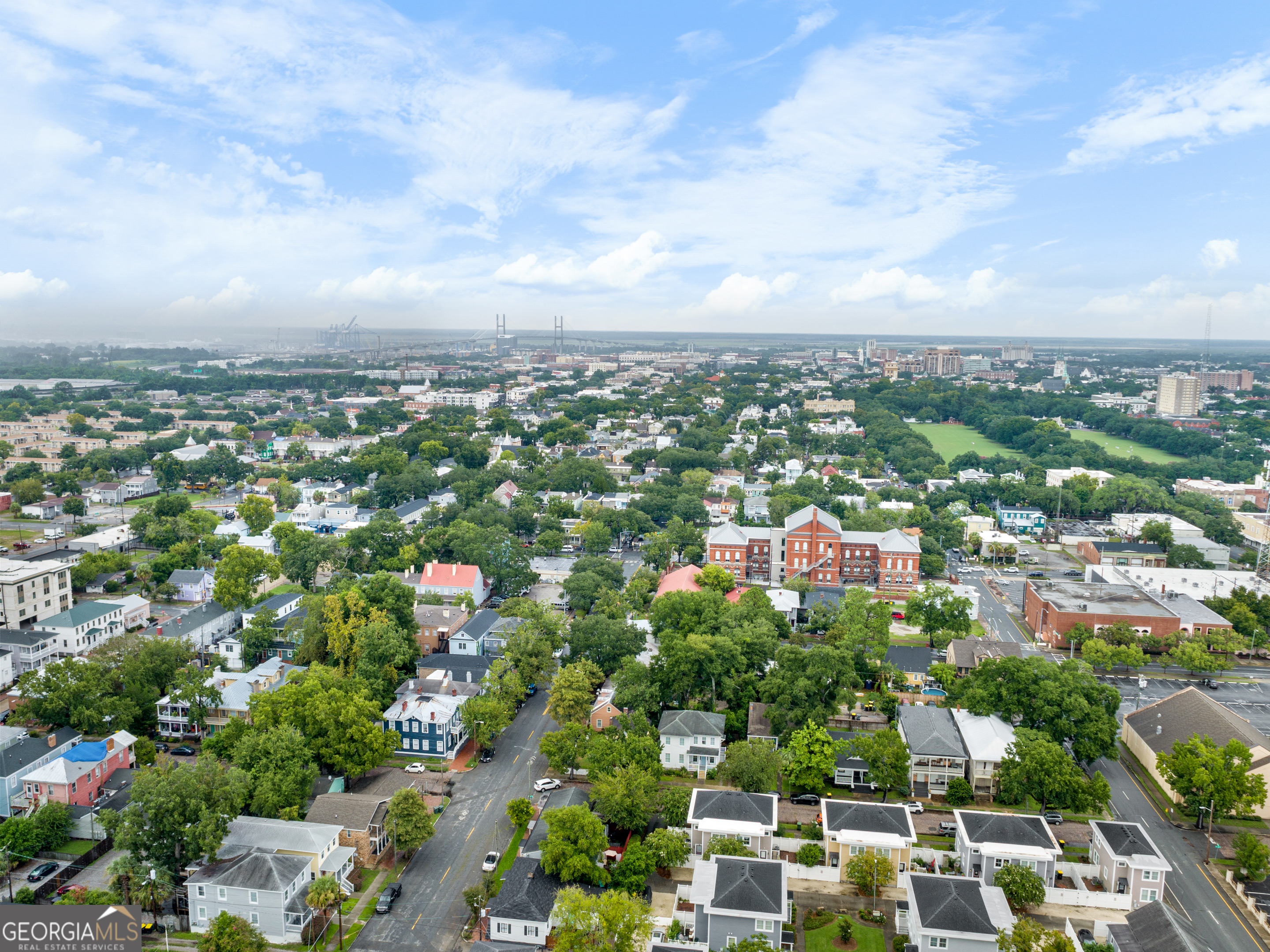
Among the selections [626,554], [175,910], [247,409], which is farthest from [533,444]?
[175,910]

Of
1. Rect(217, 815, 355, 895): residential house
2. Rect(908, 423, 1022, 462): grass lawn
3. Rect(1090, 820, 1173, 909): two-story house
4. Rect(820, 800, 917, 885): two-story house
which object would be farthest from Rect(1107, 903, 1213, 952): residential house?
Rect(908, 423, 1022, 462): grass lawn

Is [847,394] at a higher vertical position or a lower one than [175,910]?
higher

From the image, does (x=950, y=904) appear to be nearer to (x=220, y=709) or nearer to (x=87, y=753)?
(x=220, y=709)

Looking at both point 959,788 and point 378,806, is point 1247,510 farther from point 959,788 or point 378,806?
point 378,806

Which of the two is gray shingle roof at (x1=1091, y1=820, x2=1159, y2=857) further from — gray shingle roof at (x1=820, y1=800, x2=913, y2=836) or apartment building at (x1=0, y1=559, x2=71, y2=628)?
apartment building at (x1=0, y1=559, x2=71, y2=628)

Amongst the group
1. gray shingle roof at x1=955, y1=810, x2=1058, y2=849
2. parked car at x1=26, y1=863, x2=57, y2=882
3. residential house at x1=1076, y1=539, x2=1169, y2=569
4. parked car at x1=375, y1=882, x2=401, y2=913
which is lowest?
parked car at x1=375, y1=882, x2=401, y2=913

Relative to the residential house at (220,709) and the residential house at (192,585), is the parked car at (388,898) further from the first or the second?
the residential house at (192,585)
